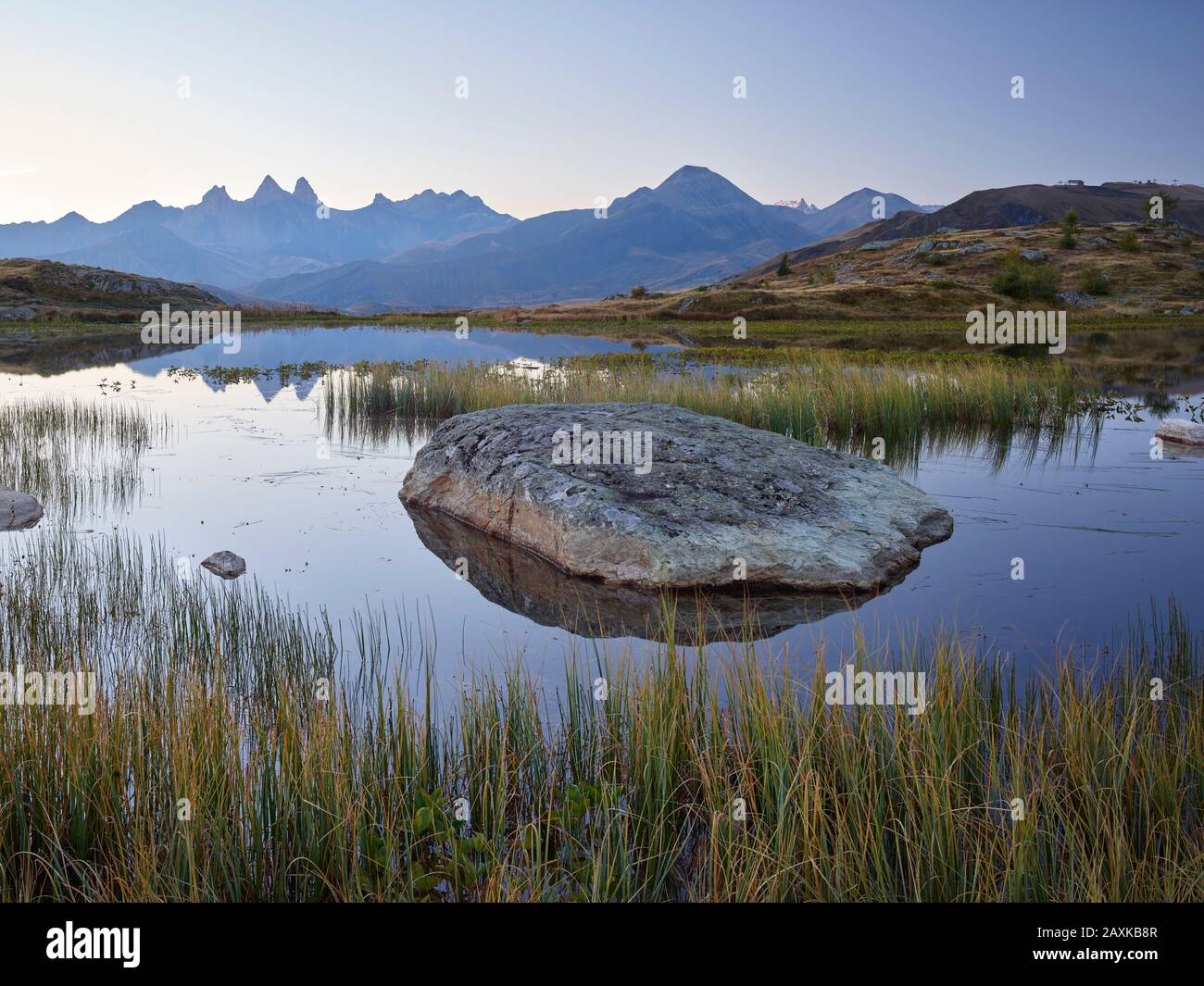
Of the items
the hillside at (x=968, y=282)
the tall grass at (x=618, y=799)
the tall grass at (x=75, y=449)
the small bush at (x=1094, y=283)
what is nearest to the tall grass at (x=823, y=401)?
the tall grass at (x=75, y=449)

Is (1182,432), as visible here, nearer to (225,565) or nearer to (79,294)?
(225,565)

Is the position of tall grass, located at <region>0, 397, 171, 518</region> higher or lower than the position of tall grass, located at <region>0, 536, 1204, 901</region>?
higher

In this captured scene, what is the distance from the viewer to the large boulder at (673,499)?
7.98m

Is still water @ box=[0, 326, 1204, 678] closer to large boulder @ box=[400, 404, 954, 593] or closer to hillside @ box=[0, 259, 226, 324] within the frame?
large boulder @ box=[400, 404, 954, 593]

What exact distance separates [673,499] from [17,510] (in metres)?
7.22

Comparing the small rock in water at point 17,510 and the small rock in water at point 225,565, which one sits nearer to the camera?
the small rock in water at point 225,565

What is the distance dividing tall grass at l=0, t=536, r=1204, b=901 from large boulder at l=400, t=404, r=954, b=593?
3028 mm

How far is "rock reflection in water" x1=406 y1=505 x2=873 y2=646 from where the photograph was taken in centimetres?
693

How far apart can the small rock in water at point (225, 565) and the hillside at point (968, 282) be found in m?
61.6

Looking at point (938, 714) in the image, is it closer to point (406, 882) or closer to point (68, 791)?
point (406, 882)

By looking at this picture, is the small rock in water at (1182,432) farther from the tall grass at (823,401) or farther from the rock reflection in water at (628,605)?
the rock reflection in water at (628,605)

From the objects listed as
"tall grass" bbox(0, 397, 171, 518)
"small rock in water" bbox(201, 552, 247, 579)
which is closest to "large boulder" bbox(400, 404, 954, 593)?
"small rock in water" bbox(201, 552, 247, 579)
